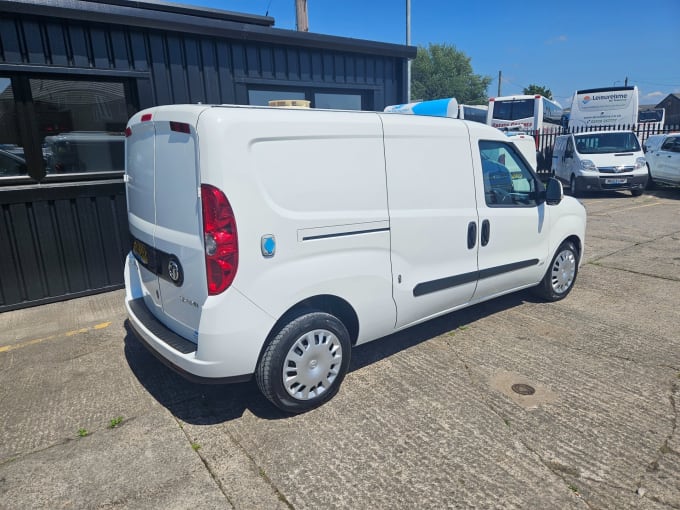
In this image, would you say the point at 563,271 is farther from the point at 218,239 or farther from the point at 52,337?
the point at 52,337

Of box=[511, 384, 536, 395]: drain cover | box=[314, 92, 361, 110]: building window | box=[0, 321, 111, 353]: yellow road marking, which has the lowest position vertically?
box=[511, 384, 536, 395]: drain cover

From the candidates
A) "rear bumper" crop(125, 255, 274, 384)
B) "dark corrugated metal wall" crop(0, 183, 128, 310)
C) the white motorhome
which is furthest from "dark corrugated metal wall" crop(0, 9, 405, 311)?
the white motorhome

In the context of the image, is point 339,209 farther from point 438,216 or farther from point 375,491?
point 375,491

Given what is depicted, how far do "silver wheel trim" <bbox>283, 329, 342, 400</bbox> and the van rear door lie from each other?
0.64m

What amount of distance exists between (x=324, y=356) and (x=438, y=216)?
4.59 ft

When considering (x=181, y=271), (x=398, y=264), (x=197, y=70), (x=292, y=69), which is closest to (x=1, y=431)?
(x=181, y=271)

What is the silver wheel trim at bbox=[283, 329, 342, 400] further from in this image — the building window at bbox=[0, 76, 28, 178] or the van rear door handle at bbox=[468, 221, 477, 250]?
the building window at bbox=[0, 76, 28, 178]

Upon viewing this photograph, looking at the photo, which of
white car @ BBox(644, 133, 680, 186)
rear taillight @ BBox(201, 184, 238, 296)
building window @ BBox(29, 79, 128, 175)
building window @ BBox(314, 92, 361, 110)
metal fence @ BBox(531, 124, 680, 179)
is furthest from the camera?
metal fence @ BBox(531, 124, 680, 179)

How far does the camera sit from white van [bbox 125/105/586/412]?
8.59 ft

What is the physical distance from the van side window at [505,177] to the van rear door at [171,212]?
97.2 inches

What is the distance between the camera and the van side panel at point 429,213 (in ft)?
11.0

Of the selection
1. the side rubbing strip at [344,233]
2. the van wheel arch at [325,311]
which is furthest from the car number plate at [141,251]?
the side rubbing strip at [344,233]

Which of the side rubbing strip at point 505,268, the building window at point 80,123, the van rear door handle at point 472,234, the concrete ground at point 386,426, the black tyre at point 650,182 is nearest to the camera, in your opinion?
the concrete ground at point 386,426

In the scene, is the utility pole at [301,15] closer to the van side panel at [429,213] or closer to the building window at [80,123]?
the building window at [80,123]
